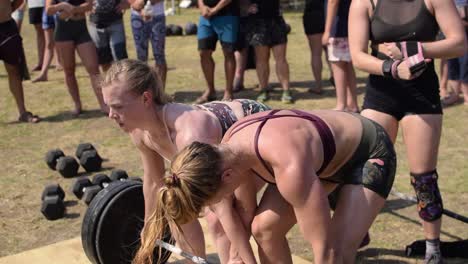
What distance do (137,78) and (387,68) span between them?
1428 millimetres

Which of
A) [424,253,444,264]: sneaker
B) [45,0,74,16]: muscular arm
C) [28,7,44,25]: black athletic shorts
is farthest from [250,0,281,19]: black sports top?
[424,253,444,264]: sneaker

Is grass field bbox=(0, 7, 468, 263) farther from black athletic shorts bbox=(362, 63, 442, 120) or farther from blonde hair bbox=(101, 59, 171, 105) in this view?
blonde hair bbox=(101, 59, 171, 105)

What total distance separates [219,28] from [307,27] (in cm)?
130

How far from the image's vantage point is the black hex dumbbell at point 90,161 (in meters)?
7.04

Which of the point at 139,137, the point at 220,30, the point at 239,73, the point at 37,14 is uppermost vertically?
the point at 139,137

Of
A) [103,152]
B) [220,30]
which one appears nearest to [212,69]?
[220,30]

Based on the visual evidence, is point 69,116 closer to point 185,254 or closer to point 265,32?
point 265,32

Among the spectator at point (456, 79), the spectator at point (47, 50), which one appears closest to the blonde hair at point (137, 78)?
the spectator at point (456, 79)

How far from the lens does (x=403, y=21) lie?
4262mm

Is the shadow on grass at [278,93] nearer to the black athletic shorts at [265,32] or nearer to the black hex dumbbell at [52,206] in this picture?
the black athletic shorts at [265,32]

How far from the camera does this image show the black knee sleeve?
4.42m

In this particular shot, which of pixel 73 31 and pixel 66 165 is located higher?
pixel 73 31

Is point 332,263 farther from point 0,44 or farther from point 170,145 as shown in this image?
point 0,44

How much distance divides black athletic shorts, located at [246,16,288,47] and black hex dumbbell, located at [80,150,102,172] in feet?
9.60
